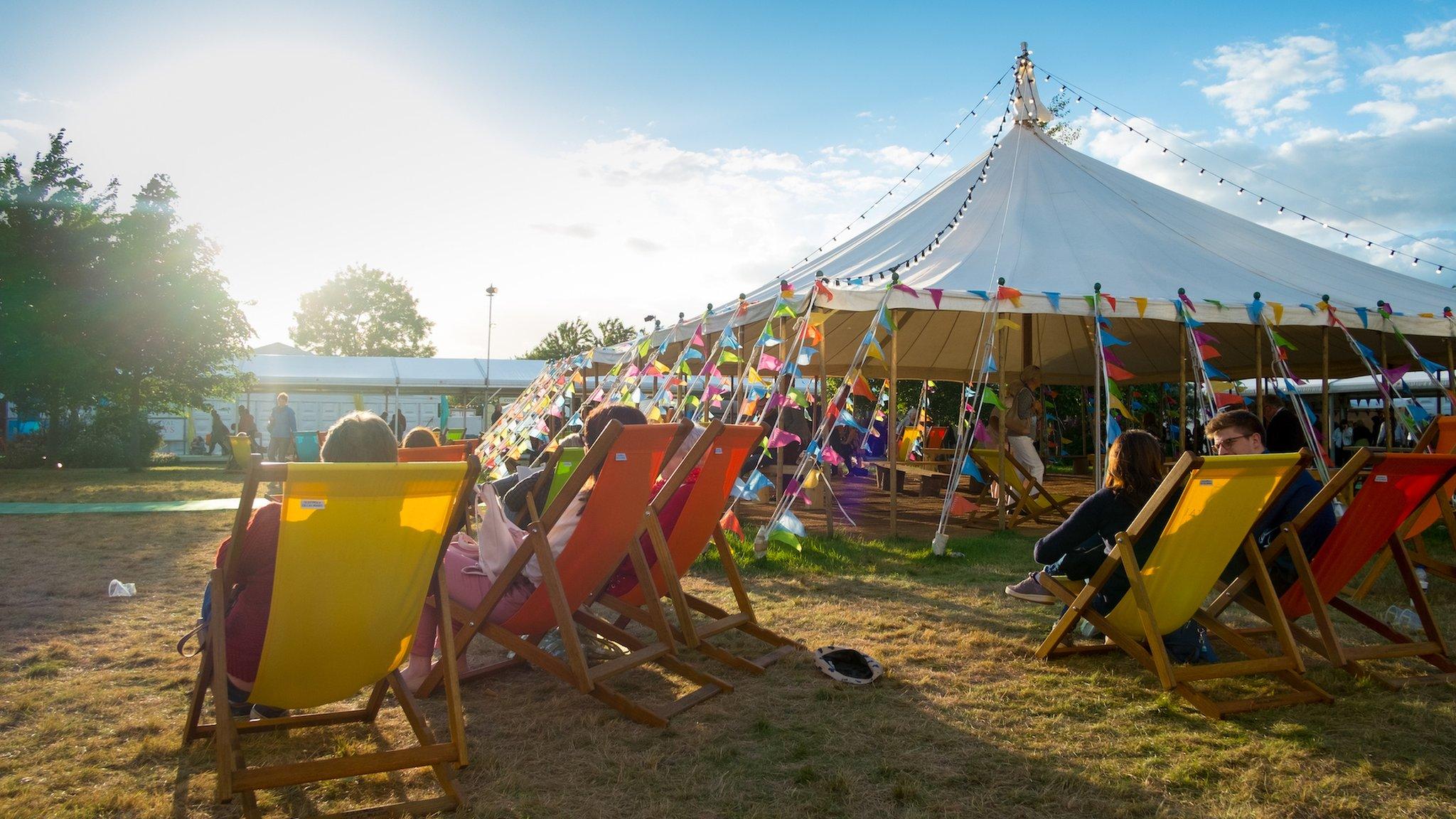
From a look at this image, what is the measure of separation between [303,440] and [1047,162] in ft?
41.7

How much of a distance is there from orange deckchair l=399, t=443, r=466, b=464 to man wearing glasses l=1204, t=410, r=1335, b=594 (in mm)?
3510

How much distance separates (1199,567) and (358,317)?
58.8 metres

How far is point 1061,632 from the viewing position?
11.1ft

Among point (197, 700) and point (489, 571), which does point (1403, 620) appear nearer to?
point (489, 571)

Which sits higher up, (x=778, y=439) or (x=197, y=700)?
(x=778, y=439)

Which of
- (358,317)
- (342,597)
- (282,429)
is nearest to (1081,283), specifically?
(342,597)

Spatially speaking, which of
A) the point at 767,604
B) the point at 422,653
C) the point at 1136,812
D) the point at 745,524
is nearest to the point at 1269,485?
the point at 1136,812

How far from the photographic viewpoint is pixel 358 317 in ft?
183

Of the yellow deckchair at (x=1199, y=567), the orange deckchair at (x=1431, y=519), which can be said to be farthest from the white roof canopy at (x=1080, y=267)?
the yellow deckchair at (x=1199, y=567)

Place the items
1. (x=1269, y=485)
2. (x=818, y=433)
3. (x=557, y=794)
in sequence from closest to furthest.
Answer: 1. (x=557, y=794)
2. (x=1269, y=485)
3. (x=818, y=433)

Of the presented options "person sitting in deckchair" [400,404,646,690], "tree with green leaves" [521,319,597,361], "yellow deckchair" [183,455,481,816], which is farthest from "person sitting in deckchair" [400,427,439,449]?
"tree with green leaves" [521,319,597,361]

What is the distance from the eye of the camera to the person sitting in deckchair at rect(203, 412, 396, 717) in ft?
7.84

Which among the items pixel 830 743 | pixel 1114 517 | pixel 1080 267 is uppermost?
pixel 1080 267

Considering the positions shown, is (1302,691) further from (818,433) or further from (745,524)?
(745,524)
